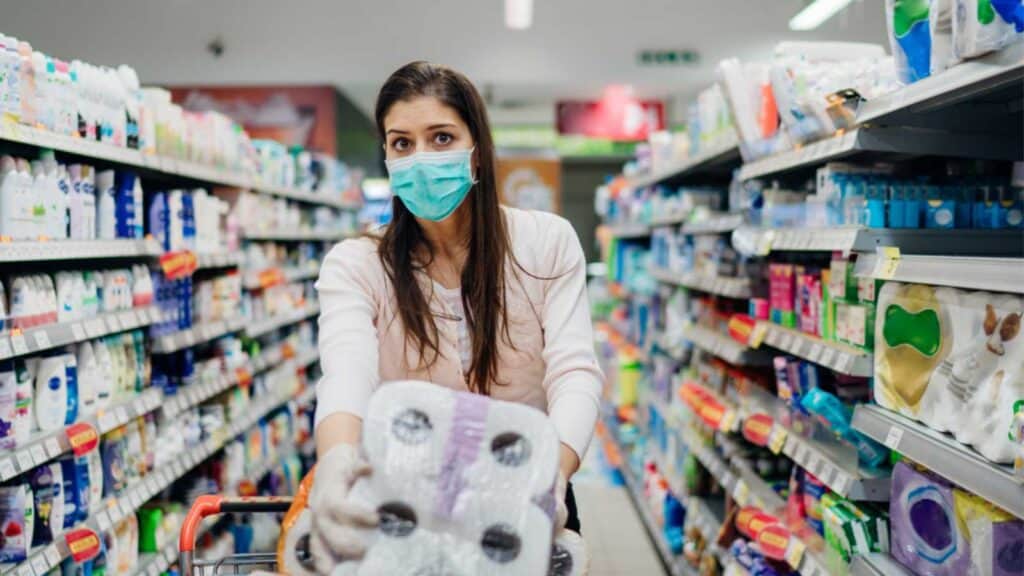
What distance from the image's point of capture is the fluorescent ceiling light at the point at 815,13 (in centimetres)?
336

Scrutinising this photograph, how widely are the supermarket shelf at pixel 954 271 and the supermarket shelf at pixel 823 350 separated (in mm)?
242

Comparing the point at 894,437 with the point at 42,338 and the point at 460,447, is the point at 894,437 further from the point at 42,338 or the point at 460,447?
the point at 42,338

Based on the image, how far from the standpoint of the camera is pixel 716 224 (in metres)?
3.68

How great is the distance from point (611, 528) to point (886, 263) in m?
3.64

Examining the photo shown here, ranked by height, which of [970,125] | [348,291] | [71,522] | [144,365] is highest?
[970,125]

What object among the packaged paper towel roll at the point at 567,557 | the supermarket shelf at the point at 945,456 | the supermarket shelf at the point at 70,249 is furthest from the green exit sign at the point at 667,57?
the packaged paper towel roll at the point at 567,557

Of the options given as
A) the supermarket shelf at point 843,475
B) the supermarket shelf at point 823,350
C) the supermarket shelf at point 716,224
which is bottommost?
the supermarket shelf at point 843,475

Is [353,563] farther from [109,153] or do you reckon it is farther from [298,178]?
[298,178]

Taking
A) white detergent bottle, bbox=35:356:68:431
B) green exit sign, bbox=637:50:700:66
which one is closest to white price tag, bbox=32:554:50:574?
white detergent bottle, bbox=35:356:68:431

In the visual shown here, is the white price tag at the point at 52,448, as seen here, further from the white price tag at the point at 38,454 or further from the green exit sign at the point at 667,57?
the green exit sign at the point at 667,57

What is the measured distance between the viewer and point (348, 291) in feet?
5.49

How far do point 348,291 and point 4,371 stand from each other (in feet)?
4.92

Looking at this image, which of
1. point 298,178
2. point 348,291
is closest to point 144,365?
point 348,291

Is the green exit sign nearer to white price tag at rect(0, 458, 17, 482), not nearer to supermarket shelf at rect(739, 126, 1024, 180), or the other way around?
supermarket shelf at rect(739, 126, 1024, 180)
